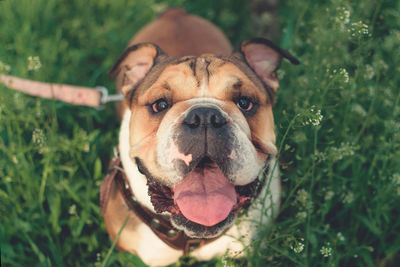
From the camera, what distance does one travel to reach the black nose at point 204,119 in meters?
2.22

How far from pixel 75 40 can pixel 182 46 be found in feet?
6.38

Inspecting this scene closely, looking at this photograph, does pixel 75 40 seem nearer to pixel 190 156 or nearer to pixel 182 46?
pixel 182 46

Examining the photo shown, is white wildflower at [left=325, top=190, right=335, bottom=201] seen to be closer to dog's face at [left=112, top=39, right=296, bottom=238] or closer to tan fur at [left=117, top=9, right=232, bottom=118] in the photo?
dog's face at [left=112, top=39, right=296, bottom=238]

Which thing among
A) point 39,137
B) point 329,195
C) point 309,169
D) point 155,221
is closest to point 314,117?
point 309,169

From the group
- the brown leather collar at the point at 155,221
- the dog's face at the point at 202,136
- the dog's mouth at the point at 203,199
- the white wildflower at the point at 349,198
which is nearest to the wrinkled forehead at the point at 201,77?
the dog's face at the point at 202,136

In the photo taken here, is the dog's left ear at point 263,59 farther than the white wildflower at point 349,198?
No

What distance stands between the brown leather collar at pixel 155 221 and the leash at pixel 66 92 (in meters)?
1.08

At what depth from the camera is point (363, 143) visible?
3336mm

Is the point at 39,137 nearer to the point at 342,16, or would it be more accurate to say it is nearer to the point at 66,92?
the point at 66,92

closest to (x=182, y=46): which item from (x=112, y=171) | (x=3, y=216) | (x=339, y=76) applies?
(x=112, y=171)

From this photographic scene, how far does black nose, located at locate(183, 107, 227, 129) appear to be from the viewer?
87.5 inches

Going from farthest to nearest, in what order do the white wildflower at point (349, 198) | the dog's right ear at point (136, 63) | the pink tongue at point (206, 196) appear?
1. the white wildflower at point (349, 198)
2. the dog's right ear at point (136, 63)
3. the pink tongue at point (206, 196)

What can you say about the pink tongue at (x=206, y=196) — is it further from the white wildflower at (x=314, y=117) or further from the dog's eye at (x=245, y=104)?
the white wildflower at (x=314, y=117)

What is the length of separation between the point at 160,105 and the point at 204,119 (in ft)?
1.73
